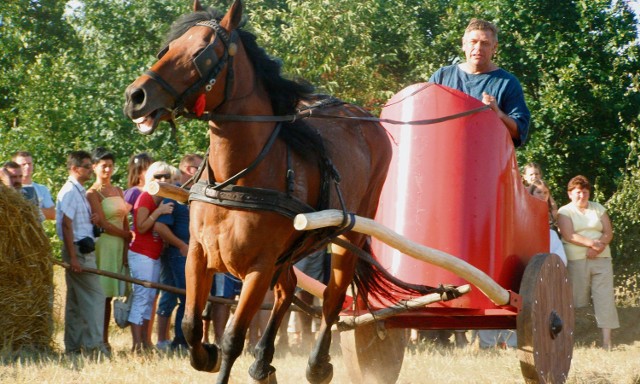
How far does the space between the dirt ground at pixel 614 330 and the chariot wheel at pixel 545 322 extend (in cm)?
486

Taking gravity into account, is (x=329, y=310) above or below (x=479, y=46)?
below

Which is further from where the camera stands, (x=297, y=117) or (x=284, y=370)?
(x=284, y=370)

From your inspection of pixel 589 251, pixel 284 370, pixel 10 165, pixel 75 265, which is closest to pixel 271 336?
pixel 284 370

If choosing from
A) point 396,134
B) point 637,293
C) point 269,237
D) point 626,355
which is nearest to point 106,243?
point 396,134

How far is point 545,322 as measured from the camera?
19.7 ft

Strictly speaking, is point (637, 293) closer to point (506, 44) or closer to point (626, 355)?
point (626, 355)

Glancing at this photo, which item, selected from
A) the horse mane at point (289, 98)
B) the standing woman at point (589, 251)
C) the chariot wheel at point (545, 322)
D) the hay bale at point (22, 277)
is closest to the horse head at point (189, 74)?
the horse mane at point (289, 98)

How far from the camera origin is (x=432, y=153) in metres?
6.02

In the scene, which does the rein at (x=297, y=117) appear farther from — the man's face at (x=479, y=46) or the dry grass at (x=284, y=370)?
the dry grass at (x=284, y=370)

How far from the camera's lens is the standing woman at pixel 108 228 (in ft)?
28.8

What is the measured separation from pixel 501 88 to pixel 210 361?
2.73m

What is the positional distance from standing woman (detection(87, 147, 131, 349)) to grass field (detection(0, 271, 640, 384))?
0.57 metres

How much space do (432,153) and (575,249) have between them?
206 inches

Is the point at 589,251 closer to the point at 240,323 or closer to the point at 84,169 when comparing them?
the point at 84,169
